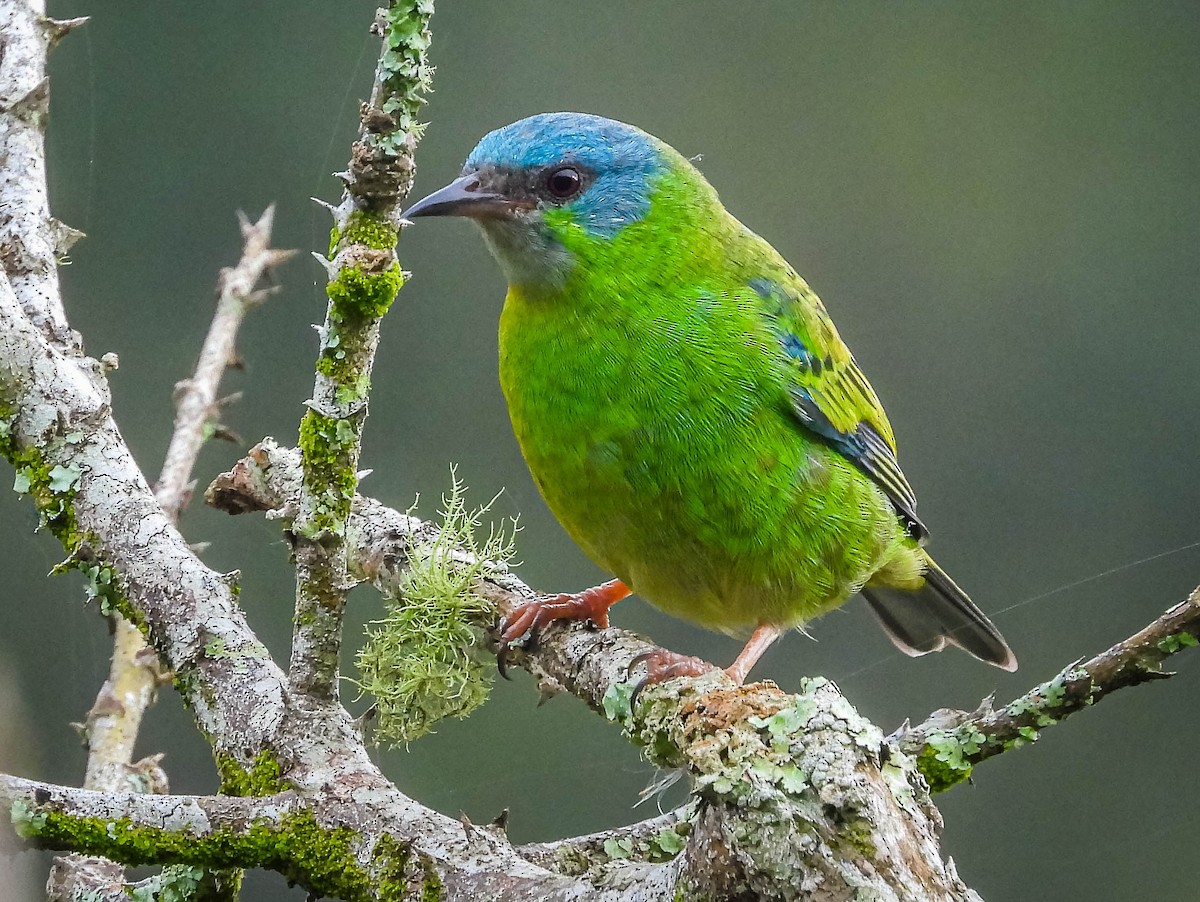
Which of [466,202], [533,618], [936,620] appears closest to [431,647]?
[533,618]

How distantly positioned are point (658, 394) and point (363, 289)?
2.82 feet

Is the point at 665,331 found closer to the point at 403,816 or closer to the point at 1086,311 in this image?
the point at 403,816

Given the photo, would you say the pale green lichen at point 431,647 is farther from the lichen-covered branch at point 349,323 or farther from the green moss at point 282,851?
the green moss at point 282,851

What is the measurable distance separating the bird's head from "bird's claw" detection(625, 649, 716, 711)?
0.86 metres

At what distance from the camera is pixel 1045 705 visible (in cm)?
199

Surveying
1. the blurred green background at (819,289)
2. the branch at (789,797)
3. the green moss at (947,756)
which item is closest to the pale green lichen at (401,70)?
the branch at (789,797)

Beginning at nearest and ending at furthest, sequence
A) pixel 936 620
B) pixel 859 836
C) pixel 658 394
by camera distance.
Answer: pixel 859 836 < pixel 658 394 < pixel 936 620

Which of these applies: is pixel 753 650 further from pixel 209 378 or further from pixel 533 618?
pixel 209 378

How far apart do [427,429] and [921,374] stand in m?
1.86

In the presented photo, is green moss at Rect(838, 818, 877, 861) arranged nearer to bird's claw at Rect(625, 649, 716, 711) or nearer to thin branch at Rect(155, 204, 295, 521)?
bird's claw at Rect(625, 649, 716, 711)

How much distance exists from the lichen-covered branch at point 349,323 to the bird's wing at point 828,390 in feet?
3.73

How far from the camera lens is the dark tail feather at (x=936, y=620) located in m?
3.34

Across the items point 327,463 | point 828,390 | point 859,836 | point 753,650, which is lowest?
point 859,836

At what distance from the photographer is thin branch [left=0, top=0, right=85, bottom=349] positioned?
2420mm
